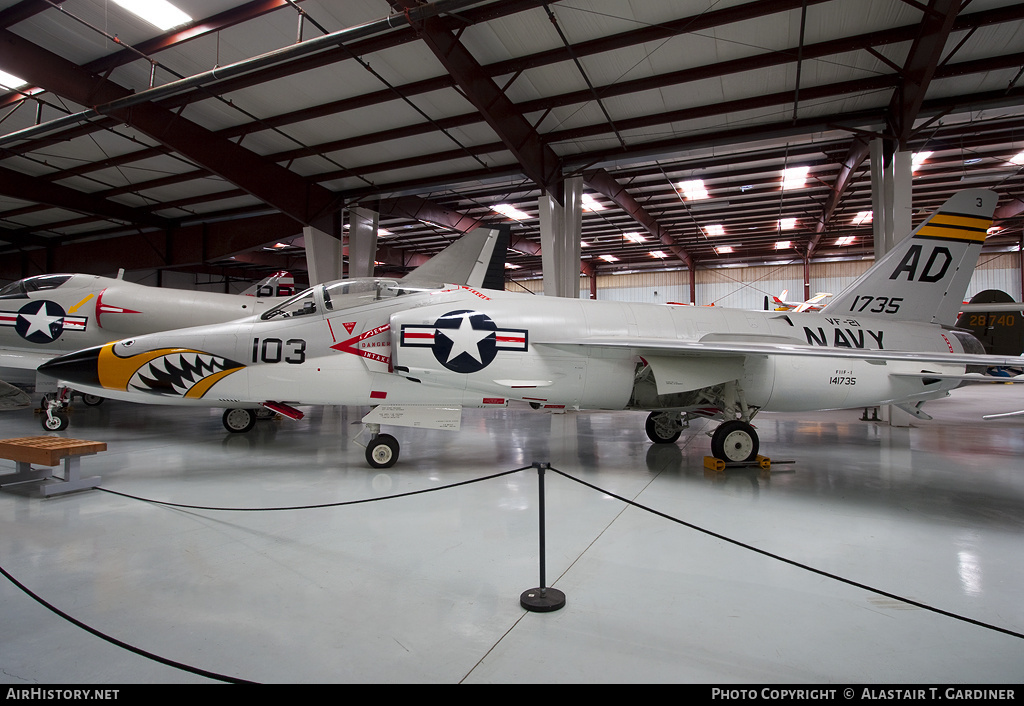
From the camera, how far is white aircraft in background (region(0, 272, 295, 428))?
909 centimetres

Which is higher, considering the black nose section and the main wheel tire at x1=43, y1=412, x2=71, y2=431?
the black nose section

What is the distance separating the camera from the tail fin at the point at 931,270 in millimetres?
7246

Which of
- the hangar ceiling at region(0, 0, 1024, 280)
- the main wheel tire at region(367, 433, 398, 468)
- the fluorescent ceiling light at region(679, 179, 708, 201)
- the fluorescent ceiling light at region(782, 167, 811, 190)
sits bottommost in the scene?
the main wheel tire at region(367, 433, 398, 468)

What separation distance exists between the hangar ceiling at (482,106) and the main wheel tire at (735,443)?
6810 mm

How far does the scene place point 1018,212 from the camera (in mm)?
18812

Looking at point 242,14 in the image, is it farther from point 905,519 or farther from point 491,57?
point 905,519

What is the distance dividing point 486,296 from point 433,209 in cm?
1215

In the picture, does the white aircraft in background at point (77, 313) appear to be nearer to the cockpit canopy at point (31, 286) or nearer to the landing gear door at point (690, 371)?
the cockpit canopy at point (31, 286)

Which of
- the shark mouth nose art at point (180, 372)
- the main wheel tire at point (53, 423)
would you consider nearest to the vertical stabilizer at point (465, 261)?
the shark mouth nose art at point (180, 372)

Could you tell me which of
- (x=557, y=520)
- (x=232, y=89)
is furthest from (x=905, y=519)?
(x=232, y=89)

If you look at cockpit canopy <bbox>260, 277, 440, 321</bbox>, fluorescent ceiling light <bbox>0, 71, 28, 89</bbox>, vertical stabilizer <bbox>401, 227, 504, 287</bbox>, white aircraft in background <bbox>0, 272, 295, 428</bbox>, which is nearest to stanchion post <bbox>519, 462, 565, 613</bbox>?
cockpit canopy <bbox>260, 277, 440, 321</bbox>

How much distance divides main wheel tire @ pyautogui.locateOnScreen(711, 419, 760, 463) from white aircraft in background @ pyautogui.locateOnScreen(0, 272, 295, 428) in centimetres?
1006

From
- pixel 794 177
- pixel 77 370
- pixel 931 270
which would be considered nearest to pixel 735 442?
pixel 931 270

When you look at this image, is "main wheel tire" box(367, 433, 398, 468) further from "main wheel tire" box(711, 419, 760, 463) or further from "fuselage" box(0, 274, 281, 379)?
"fuselage" box(0, 274, 281, 379)
